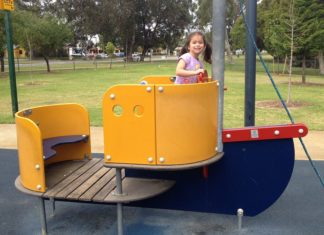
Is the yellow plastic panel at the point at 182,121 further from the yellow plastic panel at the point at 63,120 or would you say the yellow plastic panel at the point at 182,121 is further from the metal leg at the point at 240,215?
the yellow plastic panel at the point at 63,120

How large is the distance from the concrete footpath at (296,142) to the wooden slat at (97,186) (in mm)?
2227

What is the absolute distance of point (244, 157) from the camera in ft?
10.1

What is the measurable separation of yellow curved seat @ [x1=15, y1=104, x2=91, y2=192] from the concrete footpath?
1.80 meters

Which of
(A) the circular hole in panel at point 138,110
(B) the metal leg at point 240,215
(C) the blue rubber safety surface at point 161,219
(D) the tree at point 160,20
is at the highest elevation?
(D) the tree at point 160,20

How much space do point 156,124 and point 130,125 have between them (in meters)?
0.19

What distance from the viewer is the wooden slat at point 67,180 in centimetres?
301

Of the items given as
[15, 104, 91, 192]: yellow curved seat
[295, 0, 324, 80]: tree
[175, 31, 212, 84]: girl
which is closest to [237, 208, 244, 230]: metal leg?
[175, 31, 212, 84]: girl

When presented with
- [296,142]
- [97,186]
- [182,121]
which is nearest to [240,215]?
[182,121]

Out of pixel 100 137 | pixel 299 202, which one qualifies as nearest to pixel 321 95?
pixel 100 137

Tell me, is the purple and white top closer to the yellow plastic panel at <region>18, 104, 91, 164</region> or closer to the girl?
the girl

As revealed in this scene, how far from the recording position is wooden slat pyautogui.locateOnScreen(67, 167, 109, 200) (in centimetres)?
296

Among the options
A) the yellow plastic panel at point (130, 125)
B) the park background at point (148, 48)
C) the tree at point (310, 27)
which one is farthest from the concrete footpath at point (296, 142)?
the tree at point (310, 27)

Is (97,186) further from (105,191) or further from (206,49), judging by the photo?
(206,49)

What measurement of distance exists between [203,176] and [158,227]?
0.59 m
